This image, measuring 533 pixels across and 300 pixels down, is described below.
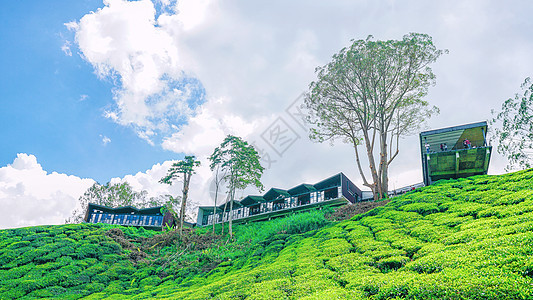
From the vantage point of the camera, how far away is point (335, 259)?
11375 mm

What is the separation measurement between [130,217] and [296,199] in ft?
80.8

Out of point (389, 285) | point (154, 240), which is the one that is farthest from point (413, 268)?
point (154, 240)

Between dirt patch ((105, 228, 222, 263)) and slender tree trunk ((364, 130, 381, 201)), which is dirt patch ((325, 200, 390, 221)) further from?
dirt patch ((105, 228, 222, 263))

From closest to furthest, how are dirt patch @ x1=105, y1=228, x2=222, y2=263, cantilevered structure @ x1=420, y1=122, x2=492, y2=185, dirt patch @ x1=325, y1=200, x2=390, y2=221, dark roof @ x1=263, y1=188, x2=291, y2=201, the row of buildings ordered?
dirt patch @ x1=325, y1=200, x2=390, y2=221, dirt patch @ x1=105, y1=228, x2=222, y2=263, cantilevered structure @ x1=420, y1=122, x2=492, y2=185, the row of buildings, dark roof @ x1=263, y1=188, x2=291, y2=201

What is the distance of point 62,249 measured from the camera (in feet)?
74.2

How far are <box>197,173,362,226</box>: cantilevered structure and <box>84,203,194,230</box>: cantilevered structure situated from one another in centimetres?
896

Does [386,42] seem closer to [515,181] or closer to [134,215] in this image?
[515,181]

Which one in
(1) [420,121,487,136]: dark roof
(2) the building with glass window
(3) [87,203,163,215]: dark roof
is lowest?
(2) the building with glass window

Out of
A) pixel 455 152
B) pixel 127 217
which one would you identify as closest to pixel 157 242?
pixel 127 217

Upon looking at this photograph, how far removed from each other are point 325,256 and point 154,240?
863 inches

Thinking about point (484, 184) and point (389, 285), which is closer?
point (389, 285)

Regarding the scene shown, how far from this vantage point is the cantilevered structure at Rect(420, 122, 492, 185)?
26.1m

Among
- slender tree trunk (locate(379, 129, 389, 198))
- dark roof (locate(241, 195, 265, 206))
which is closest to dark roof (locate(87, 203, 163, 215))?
dark roof (locate(241, 195, 265, 206))

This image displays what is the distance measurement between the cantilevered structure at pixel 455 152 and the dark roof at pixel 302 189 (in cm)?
1404
